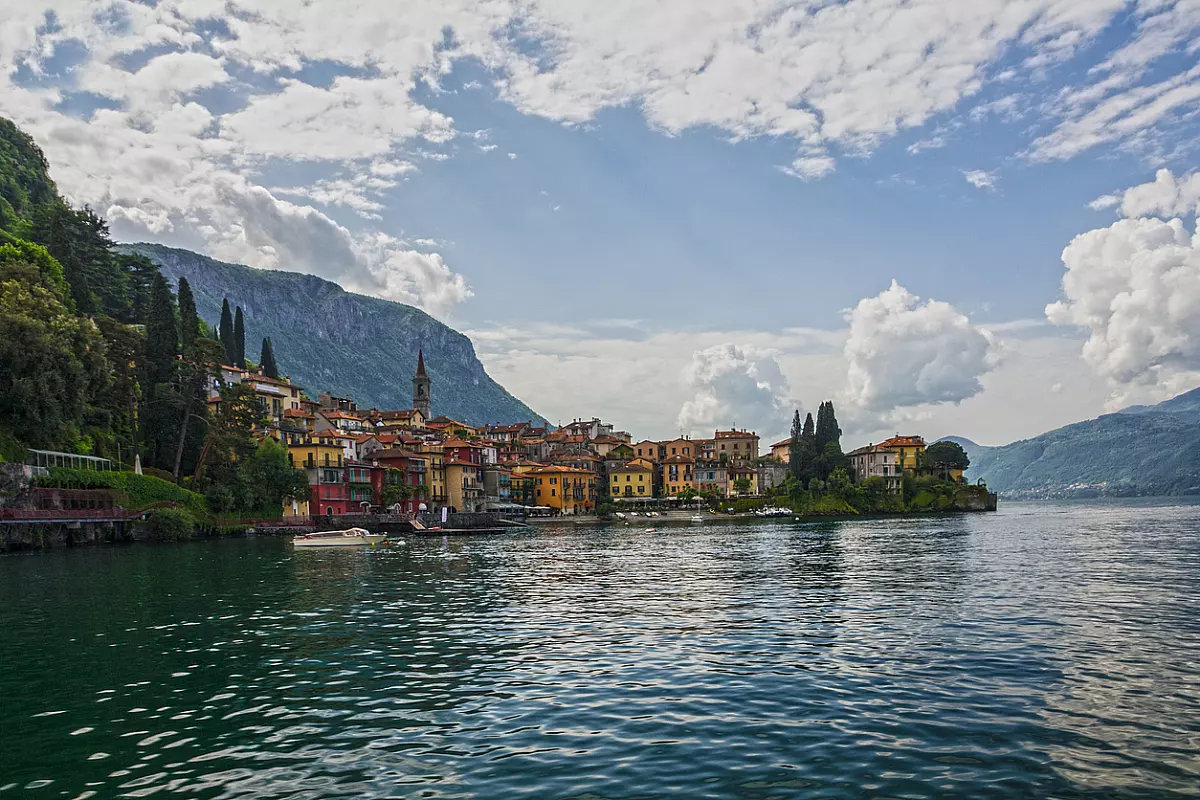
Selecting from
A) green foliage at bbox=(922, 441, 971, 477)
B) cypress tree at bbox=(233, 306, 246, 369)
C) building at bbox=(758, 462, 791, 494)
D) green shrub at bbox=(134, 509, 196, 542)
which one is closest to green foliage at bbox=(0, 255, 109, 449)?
green shrub at bbox=(134, 509, 196, 542)

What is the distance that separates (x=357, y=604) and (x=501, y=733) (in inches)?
827

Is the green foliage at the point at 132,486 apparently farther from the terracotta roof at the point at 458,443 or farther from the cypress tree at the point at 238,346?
the cypress tree at the point at 238,346

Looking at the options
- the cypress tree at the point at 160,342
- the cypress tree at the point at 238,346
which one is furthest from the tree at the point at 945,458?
the cypress tree at the point at 160,342

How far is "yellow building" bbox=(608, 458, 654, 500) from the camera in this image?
174 m

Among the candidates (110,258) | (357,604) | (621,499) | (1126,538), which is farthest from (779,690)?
(621,499)

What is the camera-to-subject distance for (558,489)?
16100 cm

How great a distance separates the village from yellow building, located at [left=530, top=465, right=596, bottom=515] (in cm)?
20

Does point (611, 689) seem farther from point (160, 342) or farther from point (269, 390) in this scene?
point (269, 390)

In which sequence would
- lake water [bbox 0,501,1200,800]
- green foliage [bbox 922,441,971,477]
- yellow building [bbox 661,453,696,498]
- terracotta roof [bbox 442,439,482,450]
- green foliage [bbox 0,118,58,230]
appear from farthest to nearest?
1. green foliage [bbox 922,441,971,477]
2. yellow building [bbox 661,453,696,498]
3. terracotta roof [bbox 442,439,482,450]
4. green foliage [bbox 0,118,58,230]
5. lake water [bbox 0,501,1200,800]

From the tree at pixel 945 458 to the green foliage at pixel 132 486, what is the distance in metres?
151

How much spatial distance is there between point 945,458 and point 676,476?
209 ft

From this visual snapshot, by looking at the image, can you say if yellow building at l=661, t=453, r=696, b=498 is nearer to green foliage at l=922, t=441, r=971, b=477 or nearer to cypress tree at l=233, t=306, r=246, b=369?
A: green foliage at l=922, t=441, r=971, b=477

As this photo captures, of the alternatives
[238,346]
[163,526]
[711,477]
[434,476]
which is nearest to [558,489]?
[434,476]

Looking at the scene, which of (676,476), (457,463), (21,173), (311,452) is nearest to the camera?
(311,452)
